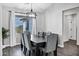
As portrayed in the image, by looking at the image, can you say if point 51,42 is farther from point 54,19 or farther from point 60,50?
point 54,19

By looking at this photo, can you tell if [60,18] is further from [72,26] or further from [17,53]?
[17,53]

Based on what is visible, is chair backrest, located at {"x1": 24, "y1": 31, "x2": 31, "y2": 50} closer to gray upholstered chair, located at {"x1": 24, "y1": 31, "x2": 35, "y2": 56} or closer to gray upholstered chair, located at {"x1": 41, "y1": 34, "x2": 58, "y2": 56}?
gray upholstered chair, located at {"x1": 24, "y1": 31, "x2": 35, "y2": 56}

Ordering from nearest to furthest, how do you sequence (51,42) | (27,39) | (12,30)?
(12,30) < (51,42) < (27,39)

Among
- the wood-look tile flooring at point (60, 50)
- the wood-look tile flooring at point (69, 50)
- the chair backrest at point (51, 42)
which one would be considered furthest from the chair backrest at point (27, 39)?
the wood-look tile flooring at point (69, 50)

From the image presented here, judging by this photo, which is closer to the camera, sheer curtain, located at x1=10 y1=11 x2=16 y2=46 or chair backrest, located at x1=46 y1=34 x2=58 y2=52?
sheer curtain, located at x1=10 y1=11 x2=16 y2=46

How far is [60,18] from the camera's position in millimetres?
1739

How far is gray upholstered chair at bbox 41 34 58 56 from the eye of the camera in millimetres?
1804

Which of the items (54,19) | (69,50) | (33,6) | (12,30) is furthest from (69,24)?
(12,30)

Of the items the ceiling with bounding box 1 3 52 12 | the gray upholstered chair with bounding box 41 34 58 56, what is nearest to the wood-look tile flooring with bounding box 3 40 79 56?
the gray upholstered chair with bounding box 41 34 58 56

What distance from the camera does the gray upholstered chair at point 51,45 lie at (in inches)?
71.0

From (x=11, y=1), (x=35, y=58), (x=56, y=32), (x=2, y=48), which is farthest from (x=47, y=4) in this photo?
(x=2, y=48)

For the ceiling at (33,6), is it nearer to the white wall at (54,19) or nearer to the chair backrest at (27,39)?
the white wall at (54,19)

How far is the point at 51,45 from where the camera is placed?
1.91 m

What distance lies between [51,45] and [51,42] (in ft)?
0.23
